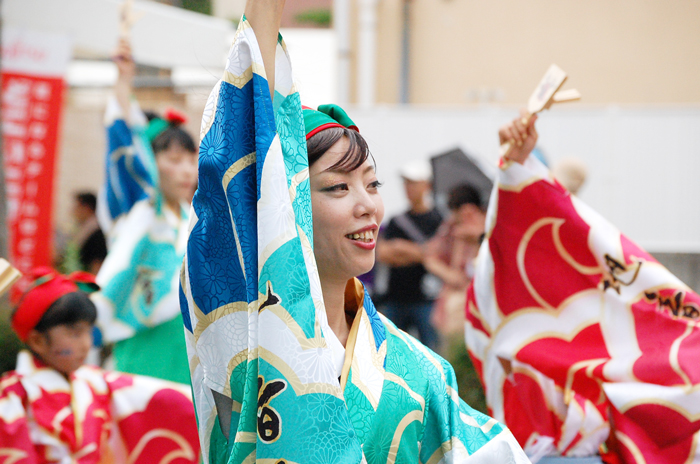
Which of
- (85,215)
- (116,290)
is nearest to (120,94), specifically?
(116,290)

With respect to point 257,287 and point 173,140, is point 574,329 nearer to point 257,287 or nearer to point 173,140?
point 257,287

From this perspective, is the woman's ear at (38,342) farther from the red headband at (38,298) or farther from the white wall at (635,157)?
the white wall at (635,157)

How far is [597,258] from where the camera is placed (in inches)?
98.5

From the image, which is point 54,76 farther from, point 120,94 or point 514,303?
point 514,303

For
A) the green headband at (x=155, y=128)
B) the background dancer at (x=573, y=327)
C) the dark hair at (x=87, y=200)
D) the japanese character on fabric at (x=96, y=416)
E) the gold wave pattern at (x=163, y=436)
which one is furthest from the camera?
the dark hair at (x=87, y=200)

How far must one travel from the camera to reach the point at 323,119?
161cm

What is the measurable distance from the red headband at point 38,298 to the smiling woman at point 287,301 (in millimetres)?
1440

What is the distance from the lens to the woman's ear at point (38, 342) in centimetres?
270

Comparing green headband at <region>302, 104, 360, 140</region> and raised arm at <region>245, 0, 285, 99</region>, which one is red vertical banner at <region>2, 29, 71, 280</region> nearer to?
green headband at <region>302, 104, 360, 140</region>

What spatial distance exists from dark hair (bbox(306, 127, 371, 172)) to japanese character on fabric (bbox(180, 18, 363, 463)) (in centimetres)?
10

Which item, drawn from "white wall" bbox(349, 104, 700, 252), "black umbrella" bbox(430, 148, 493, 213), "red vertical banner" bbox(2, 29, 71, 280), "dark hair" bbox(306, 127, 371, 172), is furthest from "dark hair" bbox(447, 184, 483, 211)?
"red vertical banner" bbox(2, 29, 71, 280)

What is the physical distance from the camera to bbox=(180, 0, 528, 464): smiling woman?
132 cm

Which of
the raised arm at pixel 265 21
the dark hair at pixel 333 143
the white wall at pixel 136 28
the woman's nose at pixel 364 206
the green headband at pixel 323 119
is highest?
the white wall at pixel 136 28

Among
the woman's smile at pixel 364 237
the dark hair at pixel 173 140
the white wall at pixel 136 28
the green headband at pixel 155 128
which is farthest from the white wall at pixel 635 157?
the woman's smile at pixel 364 237
